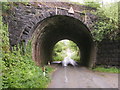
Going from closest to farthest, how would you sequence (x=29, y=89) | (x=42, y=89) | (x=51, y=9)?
(x=29, y=89), (x=42, y=89), (x=51, y=9)

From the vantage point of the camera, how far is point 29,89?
20.8ft

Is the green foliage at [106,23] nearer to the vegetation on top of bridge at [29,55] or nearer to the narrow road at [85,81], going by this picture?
the vegetation on top of bridge at [29,55]

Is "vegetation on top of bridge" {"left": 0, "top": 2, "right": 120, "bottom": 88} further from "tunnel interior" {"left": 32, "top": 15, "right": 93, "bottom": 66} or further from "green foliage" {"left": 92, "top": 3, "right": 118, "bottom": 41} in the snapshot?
"tunnel interior" {"left": 32, "top": 15, "right": 93, "bottom": 66}

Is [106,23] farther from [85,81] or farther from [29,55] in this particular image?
[29,55]

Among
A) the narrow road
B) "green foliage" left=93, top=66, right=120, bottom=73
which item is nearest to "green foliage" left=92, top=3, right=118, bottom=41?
"green foliage" left=93, top=66, right=120, bottom=73

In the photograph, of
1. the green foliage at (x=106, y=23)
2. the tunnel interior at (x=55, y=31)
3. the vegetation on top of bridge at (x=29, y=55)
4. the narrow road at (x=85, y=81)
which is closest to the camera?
the vegetation on top of bridge at (x=29, y=55)

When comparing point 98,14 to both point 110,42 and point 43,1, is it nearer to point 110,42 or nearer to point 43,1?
point 110,42

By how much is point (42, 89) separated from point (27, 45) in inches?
205

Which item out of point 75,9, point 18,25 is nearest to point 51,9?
point 75,9

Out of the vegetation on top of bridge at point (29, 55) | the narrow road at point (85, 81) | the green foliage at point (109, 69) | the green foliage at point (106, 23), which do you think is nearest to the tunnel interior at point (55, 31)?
the green foliage at point (106, 23)

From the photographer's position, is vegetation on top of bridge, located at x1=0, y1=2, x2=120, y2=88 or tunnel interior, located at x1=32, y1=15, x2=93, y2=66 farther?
tunnel interior, located at x1=32, y1=15, x2=93, y2=66

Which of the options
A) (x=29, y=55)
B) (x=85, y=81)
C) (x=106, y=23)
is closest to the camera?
(x=85, y=81)

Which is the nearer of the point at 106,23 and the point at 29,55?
the point at 29,55

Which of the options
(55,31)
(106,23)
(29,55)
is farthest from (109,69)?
(55,31)
